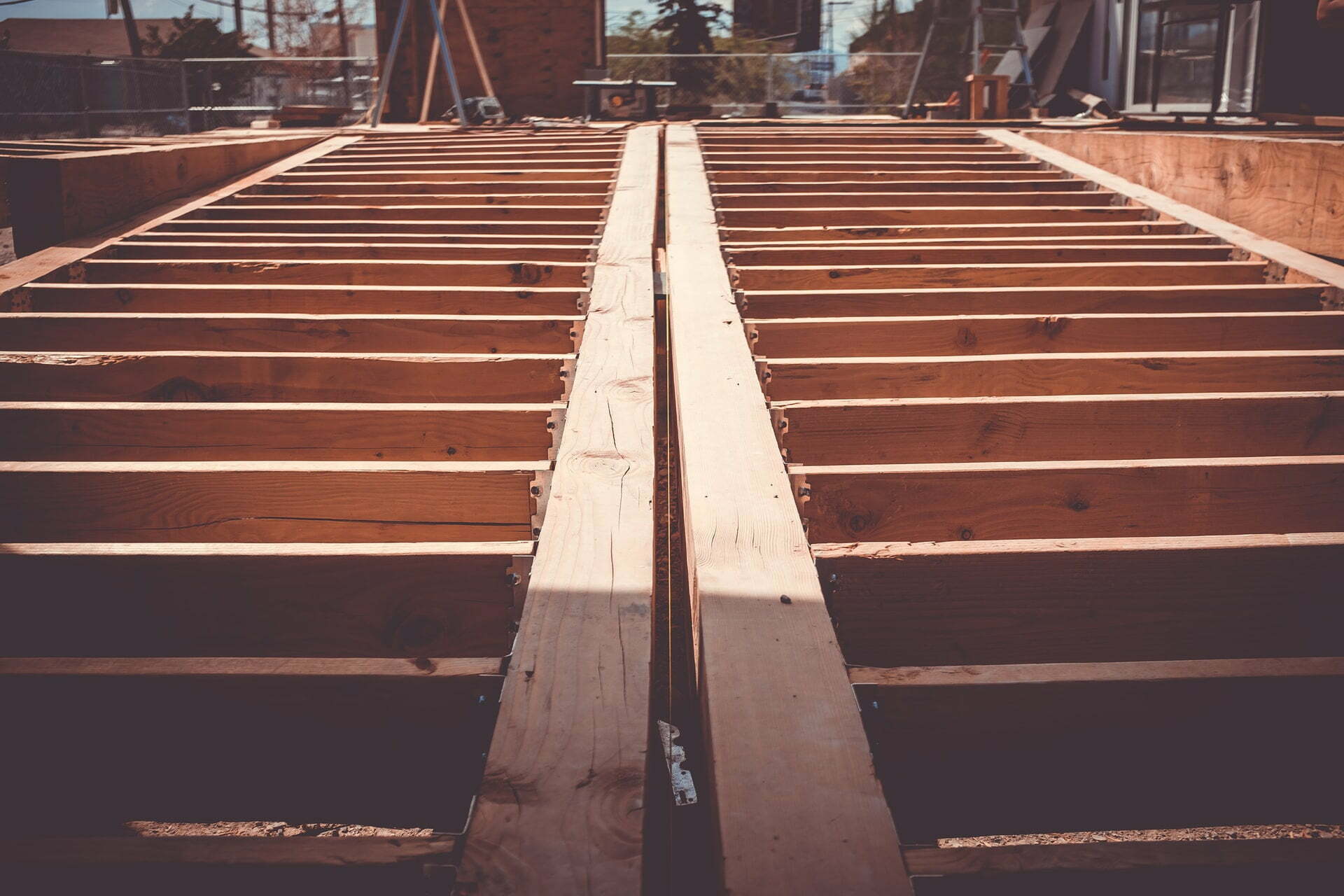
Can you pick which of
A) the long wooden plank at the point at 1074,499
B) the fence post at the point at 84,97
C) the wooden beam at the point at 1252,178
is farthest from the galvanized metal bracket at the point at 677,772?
the fence post at the point at 84,97

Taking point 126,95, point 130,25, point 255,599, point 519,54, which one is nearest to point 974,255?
point 255,599

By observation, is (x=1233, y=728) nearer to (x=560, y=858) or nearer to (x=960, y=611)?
(x=960, y=611)

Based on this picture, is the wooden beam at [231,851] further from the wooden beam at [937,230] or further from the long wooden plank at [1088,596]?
the wooden beam at [937,230]

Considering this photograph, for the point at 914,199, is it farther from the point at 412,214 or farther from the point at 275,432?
the point at 275,432

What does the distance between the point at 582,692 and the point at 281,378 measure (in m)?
1.64

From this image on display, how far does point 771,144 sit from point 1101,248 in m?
2.78

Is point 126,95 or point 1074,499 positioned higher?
point 126,95

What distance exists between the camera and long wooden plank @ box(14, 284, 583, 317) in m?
3.17

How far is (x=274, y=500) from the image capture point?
6.36ft

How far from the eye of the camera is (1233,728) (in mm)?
1325

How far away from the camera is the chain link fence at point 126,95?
36.3ft

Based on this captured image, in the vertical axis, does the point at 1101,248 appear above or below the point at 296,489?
above

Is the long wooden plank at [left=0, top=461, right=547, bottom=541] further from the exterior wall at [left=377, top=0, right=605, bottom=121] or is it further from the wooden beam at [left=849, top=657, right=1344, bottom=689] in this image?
the exterior wall at [left=377, top=0, right=605, bottom=121]

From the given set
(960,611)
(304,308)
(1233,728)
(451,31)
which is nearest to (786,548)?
(960,611)
